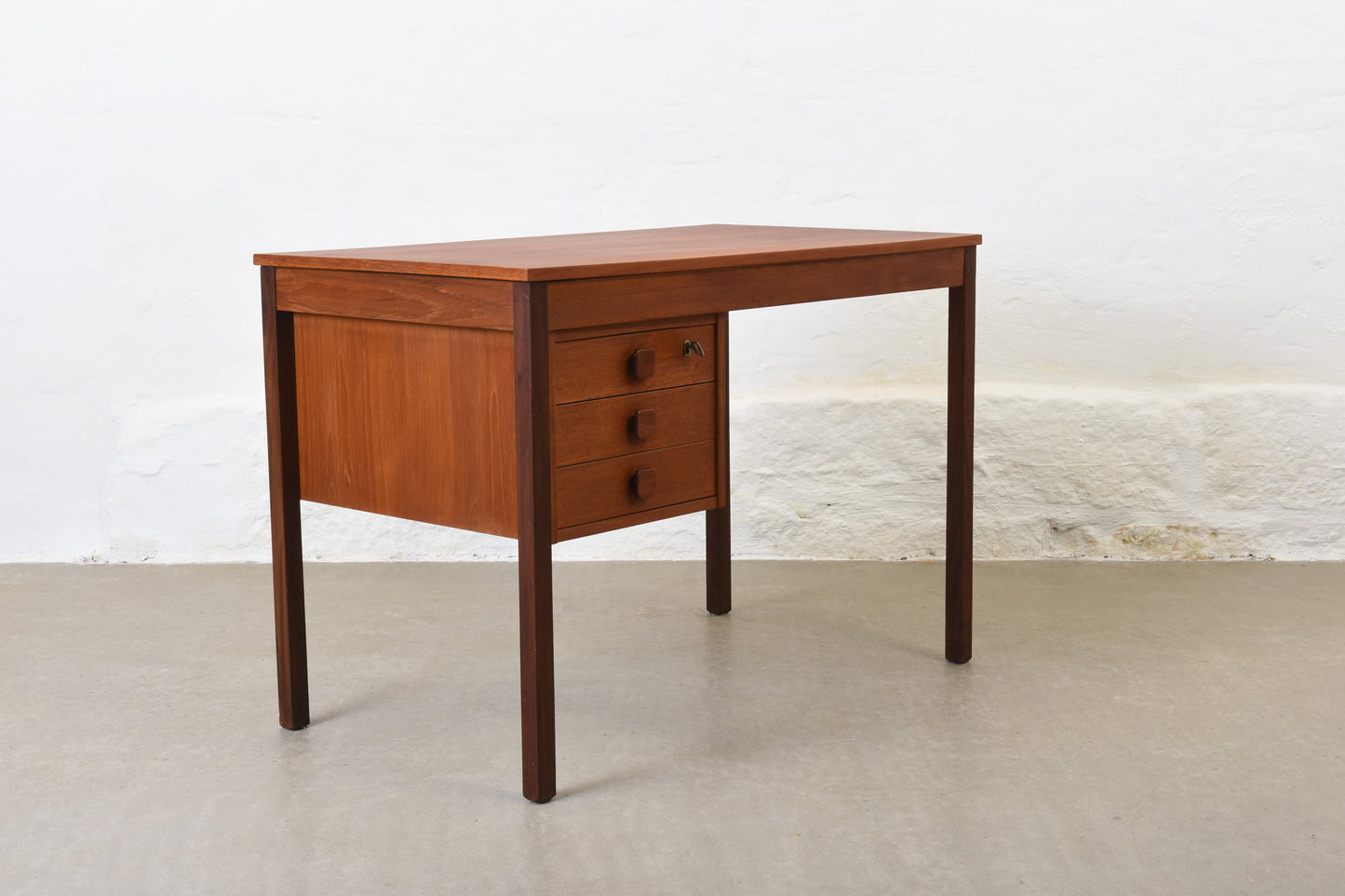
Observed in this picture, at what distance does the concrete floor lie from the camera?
203 cm

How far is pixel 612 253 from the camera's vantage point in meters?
2.38

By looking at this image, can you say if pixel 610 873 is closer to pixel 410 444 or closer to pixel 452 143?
pixel 410 444

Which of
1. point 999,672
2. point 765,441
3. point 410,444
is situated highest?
point 410,444

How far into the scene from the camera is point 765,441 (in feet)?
12.4

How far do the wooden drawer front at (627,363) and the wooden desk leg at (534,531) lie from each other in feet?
0.18

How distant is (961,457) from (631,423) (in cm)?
88

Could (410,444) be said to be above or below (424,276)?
below

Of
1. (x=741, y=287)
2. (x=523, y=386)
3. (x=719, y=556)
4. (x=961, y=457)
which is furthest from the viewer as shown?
(x=719, y=556)

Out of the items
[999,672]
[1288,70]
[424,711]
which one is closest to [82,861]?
[424,711]

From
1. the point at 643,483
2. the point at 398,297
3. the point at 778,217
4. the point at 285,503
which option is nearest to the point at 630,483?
the point at 643,483

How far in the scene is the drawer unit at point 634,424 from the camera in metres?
2.21

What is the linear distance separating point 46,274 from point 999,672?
104 inches

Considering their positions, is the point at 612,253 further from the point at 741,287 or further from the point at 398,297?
the point at 398,297

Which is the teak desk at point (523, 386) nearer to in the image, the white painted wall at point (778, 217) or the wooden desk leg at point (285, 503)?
the wooden desk leg at point (285, 503)
